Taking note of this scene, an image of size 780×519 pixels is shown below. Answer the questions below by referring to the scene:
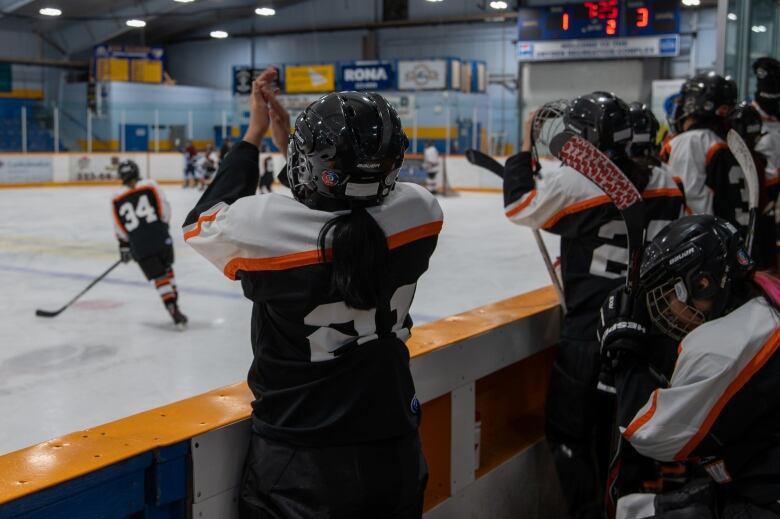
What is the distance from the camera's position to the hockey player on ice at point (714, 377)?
1.42 m

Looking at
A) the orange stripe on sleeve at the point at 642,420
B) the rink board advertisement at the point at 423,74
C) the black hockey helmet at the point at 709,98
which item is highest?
the rink board advertisement at the point at 423,74

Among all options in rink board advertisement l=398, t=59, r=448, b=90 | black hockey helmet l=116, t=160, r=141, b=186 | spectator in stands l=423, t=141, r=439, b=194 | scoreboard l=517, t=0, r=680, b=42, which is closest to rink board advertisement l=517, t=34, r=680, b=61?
scoreboard l=517, t=0, r=680, b=42

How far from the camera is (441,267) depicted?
713 cm

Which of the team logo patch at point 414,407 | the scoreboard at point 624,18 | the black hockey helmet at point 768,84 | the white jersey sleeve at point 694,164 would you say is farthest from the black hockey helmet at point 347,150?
the scoreboard at point 624,18

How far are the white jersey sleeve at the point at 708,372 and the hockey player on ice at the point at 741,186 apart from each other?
1.68 meters

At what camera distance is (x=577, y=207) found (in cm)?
229

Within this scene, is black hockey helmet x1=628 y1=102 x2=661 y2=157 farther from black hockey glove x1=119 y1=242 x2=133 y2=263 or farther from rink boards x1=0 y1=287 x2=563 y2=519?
black hockey glove x1=119 y1=242 x2=133 y2=263

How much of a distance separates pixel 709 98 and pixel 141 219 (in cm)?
341

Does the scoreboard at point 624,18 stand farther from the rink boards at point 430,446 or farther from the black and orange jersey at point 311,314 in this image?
the black and orange jersey at point 311,314

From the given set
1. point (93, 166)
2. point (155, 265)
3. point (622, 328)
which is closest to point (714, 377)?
point (622, 328)

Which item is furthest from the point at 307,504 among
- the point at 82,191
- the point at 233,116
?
the point at 233,116

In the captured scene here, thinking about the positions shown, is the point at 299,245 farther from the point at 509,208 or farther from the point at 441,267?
the point at 441,267

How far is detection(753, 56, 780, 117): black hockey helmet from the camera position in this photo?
13.6ft

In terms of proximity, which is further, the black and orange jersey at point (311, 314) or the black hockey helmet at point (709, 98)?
the black hockey helmet at point (709, 98)
